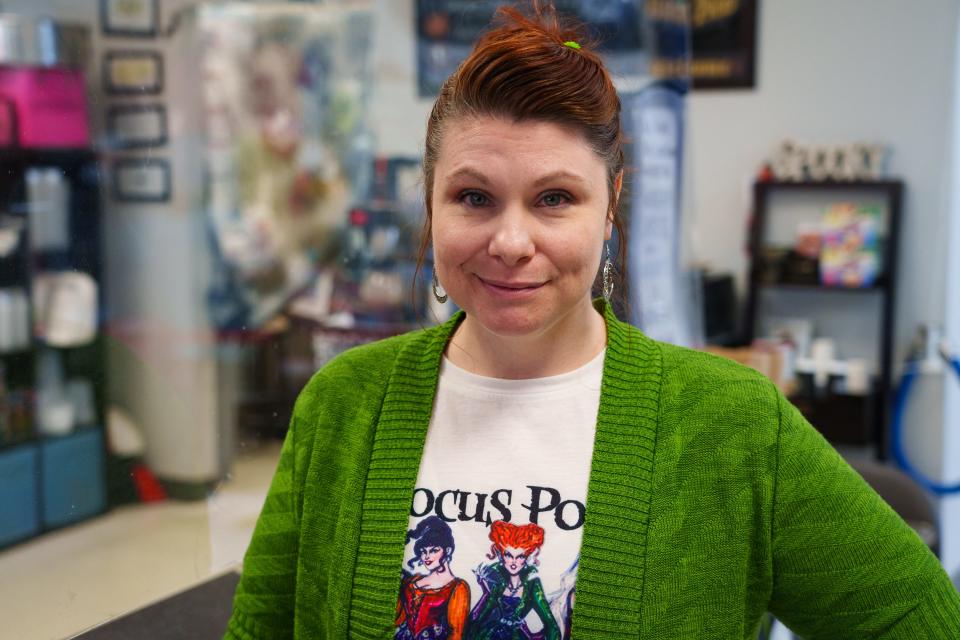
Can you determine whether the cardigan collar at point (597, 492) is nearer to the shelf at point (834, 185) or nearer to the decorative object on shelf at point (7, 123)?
the decorative object on shelf at point (7, 123)

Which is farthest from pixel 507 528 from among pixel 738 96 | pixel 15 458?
pixel 738 96

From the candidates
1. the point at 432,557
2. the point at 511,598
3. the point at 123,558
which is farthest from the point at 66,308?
the point at 511,598

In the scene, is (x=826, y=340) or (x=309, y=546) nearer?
(x=309, y=546)

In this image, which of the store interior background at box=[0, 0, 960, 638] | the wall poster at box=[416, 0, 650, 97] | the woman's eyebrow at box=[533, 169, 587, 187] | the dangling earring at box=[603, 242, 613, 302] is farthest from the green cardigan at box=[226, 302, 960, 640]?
the wall poster at box=[416, 0, 650, 97]

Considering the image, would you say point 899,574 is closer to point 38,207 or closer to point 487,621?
point 487,621

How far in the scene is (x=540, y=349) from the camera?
1.12 m

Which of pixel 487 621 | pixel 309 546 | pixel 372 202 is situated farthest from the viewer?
pixel 372 202

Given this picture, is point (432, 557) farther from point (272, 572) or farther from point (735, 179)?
point (735, 179)

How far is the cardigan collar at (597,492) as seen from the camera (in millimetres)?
1019

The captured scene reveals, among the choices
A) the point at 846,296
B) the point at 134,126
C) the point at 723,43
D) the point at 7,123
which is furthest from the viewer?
the point at 723,43

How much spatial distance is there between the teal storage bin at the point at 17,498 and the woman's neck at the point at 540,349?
0.68 metres

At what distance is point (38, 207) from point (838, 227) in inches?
148

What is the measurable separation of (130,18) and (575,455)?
1241 mm

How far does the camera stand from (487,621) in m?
1.03
